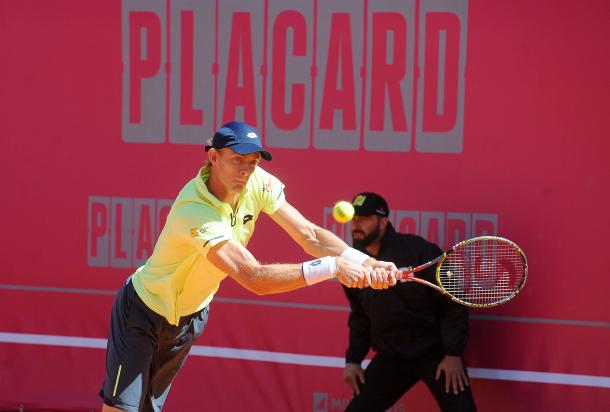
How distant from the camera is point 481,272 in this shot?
15.8ft

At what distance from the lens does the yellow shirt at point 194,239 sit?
391 centimetres

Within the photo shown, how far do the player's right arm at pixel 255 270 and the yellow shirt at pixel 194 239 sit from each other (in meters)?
0.04

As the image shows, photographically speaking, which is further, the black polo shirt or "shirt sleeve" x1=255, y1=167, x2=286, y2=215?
the black polo shirt

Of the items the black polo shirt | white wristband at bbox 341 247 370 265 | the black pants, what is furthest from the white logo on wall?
white wristband at bbox 341 247 370 265

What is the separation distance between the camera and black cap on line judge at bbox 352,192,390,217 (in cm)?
499

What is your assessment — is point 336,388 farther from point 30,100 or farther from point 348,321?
point 30,100

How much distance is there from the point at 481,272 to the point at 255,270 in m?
1.43

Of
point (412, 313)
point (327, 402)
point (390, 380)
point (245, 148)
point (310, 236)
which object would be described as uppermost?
point (245, 148)

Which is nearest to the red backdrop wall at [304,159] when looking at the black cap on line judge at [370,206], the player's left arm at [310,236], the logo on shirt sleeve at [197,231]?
the black cap on line judge at [370,206]

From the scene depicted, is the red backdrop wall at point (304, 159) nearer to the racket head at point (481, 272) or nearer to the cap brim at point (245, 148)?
the racket head at point (481, 272)

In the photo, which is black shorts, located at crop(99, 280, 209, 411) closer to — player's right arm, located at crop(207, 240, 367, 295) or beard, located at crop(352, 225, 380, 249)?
player's right arm, located at crop(207, 240, 367, 295)

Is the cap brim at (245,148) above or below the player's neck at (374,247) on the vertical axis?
above

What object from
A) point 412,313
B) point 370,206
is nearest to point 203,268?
point 370,206

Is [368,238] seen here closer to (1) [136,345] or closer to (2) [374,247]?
(2) [374,247]
